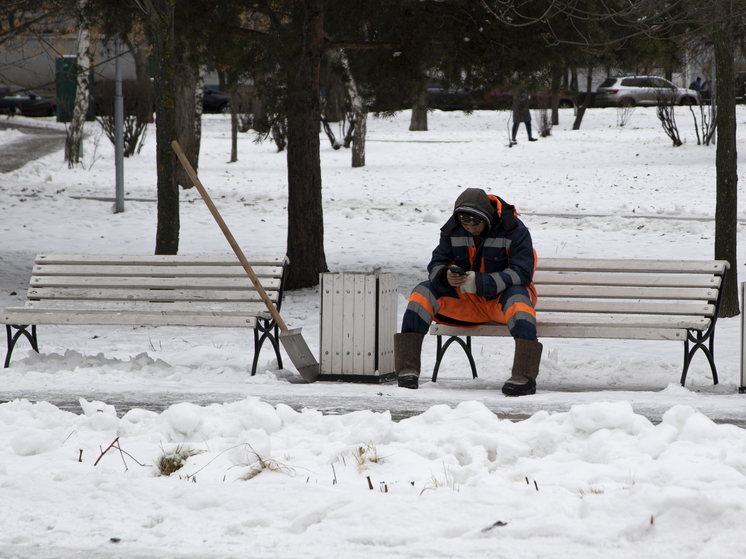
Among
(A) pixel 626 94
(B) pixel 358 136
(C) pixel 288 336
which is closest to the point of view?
(C) pixel 288 336

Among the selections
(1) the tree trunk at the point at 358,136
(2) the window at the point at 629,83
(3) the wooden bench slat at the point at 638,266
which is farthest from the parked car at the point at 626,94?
(3) the wooden bench slat at the point at 638,266

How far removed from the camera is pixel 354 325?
5.26 metres

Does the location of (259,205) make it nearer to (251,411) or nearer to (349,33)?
(349,33)

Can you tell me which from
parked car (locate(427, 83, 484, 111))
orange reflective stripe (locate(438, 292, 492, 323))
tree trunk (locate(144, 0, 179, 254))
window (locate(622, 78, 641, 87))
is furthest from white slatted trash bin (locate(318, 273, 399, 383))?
window (locate(622, 78, 641, 87))

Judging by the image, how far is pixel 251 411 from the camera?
3547mm

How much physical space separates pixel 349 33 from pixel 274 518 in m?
6.79

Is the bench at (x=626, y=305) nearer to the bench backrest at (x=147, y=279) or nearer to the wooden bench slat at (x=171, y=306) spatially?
the wooden bench slat at (x=171, y=306)

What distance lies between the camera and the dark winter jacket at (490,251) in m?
4.92

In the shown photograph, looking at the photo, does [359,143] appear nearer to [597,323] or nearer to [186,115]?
[186,115]

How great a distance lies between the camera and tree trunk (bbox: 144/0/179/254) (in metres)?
6.91

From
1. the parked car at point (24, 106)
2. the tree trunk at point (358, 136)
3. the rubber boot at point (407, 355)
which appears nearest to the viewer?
Result: the rubber boot at point (407, 355)

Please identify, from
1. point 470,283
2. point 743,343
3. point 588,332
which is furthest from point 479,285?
point 743,343

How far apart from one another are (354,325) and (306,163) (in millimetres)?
3592

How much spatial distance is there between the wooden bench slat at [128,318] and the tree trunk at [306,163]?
10.1ft
